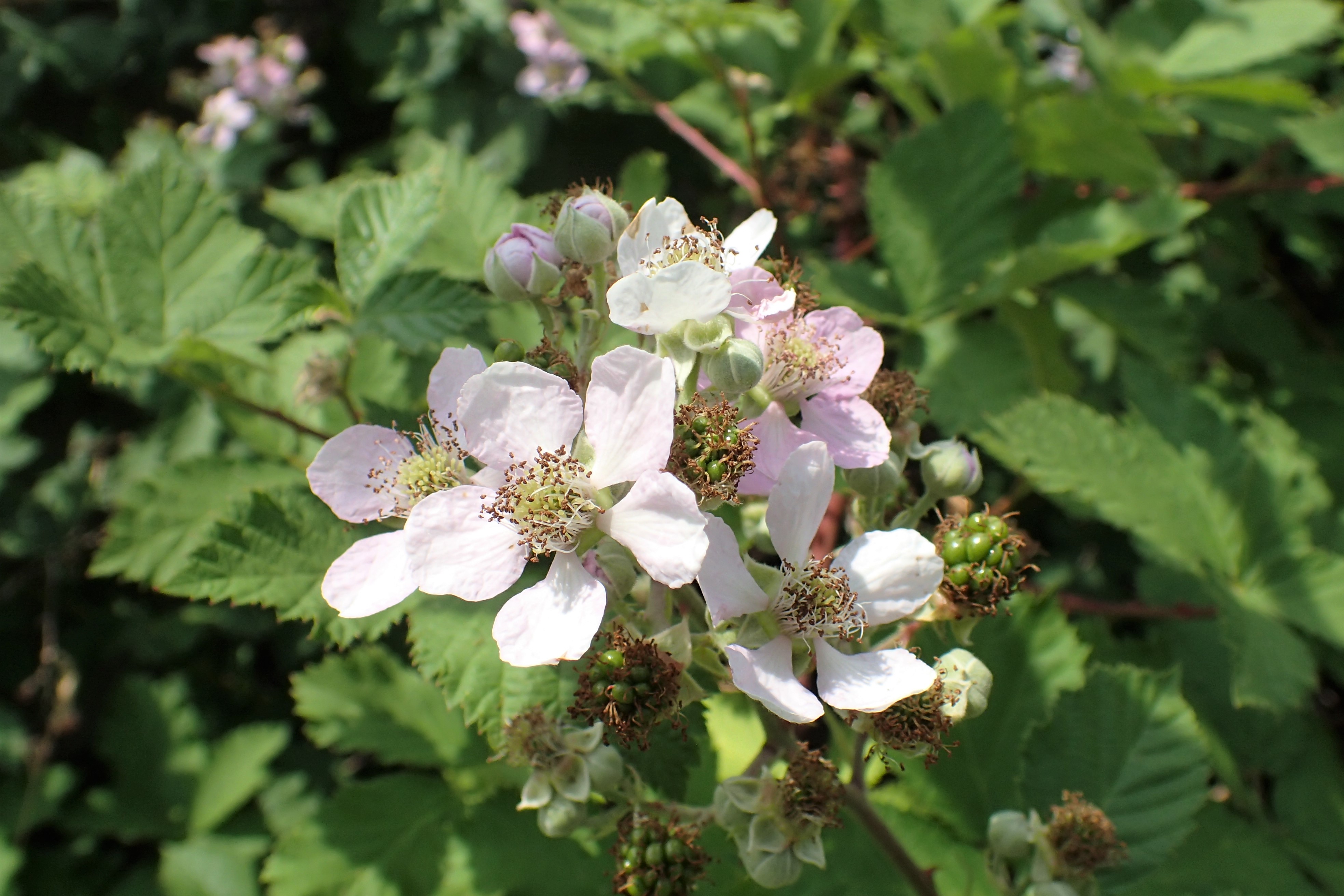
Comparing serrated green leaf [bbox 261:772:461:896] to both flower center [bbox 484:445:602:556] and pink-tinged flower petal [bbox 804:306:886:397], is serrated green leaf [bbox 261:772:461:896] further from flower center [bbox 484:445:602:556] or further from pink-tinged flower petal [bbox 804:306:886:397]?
pink-tinged flower petal [bbox 804:306:886:397]

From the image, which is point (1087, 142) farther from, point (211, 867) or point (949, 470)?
point (211, 867)

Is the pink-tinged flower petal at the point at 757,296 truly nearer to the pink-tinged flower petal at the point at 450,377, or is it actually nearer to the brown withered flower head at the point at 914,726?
the pink-tinged flower petal at the point at 450,377

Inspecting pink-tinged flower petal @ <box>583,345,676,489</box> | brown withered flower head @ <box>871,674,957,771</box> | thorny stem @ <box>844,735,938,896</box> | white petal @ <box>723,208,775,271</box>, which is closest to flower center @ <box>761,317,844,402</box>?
white petal @ <box>723,208,775,271</box>

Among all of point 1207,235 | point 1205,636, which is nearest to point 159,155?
point 1205,636

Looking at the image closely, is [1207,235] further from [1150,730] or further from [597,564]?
[597,564]

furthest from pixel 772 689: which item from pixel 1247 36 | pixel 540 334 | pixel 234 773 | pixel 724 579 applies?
pixel 1247 36
